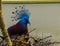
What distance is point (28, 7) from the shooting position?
1158mm

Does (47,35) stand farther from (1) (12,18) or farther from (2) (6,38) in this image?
(2) (6,38)

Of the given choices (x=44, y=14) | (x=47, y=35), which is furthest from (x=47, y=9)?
(x=47, y=35)

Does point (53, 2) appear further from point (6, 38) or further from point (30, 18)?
point (6, 38)

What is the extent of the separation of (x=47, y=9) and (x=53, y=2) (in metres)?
0.06

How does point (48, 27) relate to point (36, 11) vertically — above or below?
below

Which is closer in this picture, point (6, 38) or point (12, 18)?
point (6, 38)

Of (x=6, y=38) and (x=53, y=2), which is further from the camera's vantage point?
(x=53, y=2)

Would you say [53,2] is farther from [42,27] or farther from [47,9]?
[42,27]

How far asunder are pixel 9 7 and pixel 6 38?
732 millimetres

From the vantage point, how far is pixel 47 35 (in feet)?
3.76

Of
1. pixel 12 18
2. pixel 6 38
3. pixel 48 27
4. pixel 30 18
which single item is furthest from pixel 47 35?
pixel 6 38

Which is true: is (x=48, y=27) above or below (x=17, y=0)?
below

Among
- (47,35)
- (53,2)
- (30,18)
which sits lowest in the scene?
(47,35)

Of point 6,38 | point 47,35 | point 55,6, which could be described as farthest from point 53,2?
point 6,38
